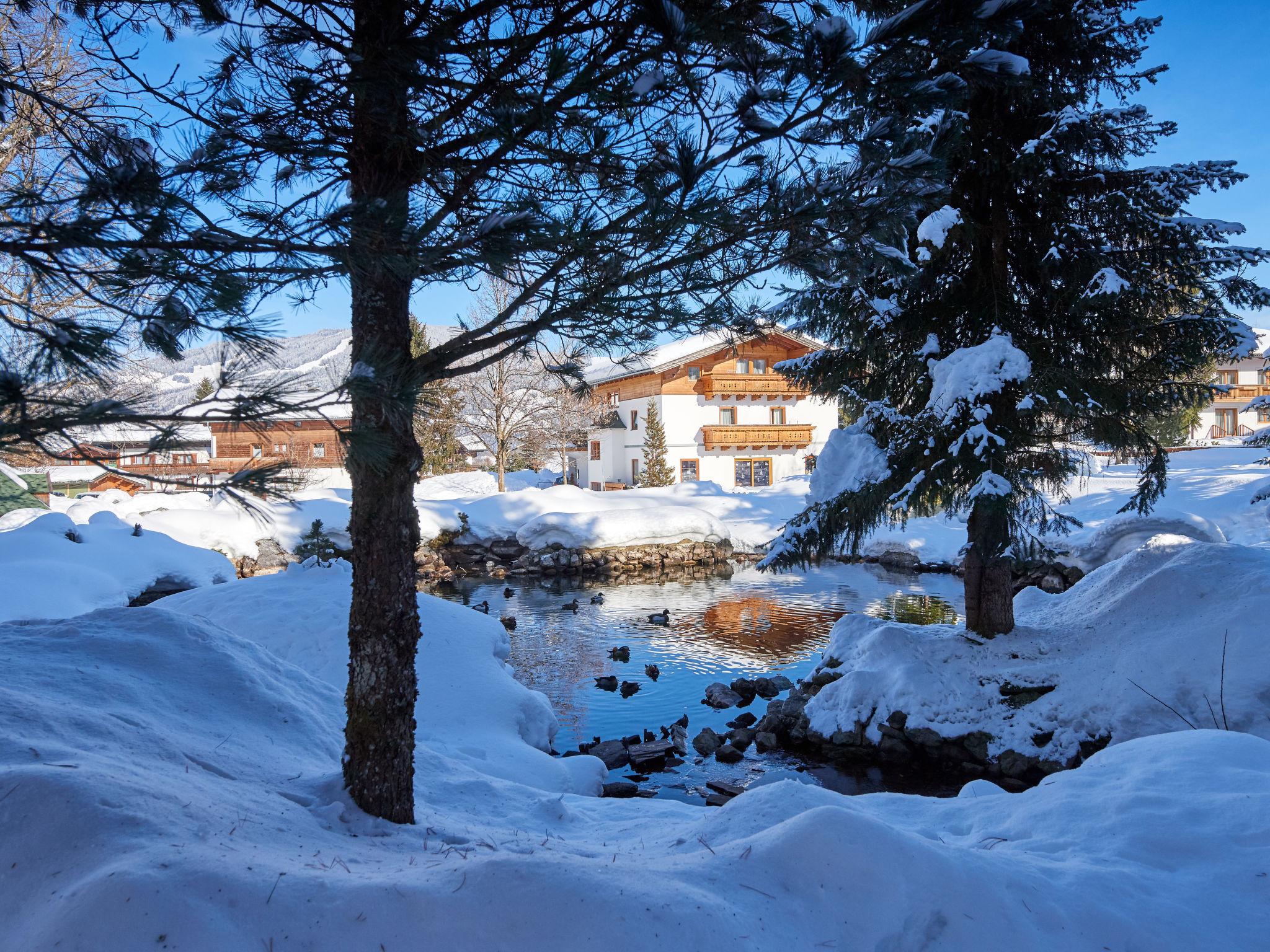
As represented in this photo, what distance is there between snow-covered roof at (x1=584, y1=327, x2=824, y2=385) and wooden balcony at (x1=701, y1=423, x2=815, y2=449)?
3909 millimetres

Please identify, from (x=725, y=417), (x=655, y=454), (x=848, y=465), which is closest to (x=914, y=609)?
(x=848, y=465)

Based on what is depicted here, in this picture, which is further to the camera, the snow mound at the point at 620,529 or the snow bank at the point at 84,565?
the snow mound at the point at 620,529

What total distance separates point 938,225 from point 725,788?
22.7 feet

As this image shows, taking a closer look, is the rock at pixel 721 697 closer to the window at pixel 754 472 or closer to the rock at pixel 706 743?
the rock at pixel 706 743

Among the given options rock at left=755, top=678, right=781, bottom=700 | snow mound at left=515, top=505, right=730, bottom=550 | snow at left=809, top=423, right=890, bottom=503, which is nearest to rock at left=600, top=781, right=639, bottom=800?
rock at left=755, top=678, right=781, bottom=700

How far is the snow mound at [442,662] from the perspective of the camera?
7.75 m

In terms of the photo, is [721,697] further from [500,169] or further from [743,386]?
[743,386]

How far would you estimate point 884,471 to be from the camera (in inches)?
370

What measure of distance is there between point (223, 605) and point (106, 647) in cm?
513

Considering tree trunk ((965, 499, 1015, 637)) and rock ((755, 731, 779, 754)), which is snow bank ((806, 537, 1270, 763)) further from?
rock ((755, 731, 779, 754))

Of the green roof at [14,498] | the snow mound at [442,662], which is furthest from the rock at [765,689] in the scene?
the green roof at [14,498]

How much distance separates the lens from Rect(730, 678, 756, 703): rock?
38.7 feet

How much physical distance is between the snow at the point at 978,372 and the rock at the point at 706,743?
513cm

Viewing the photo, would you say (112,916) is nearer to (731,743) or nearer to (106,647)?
(106,647)
